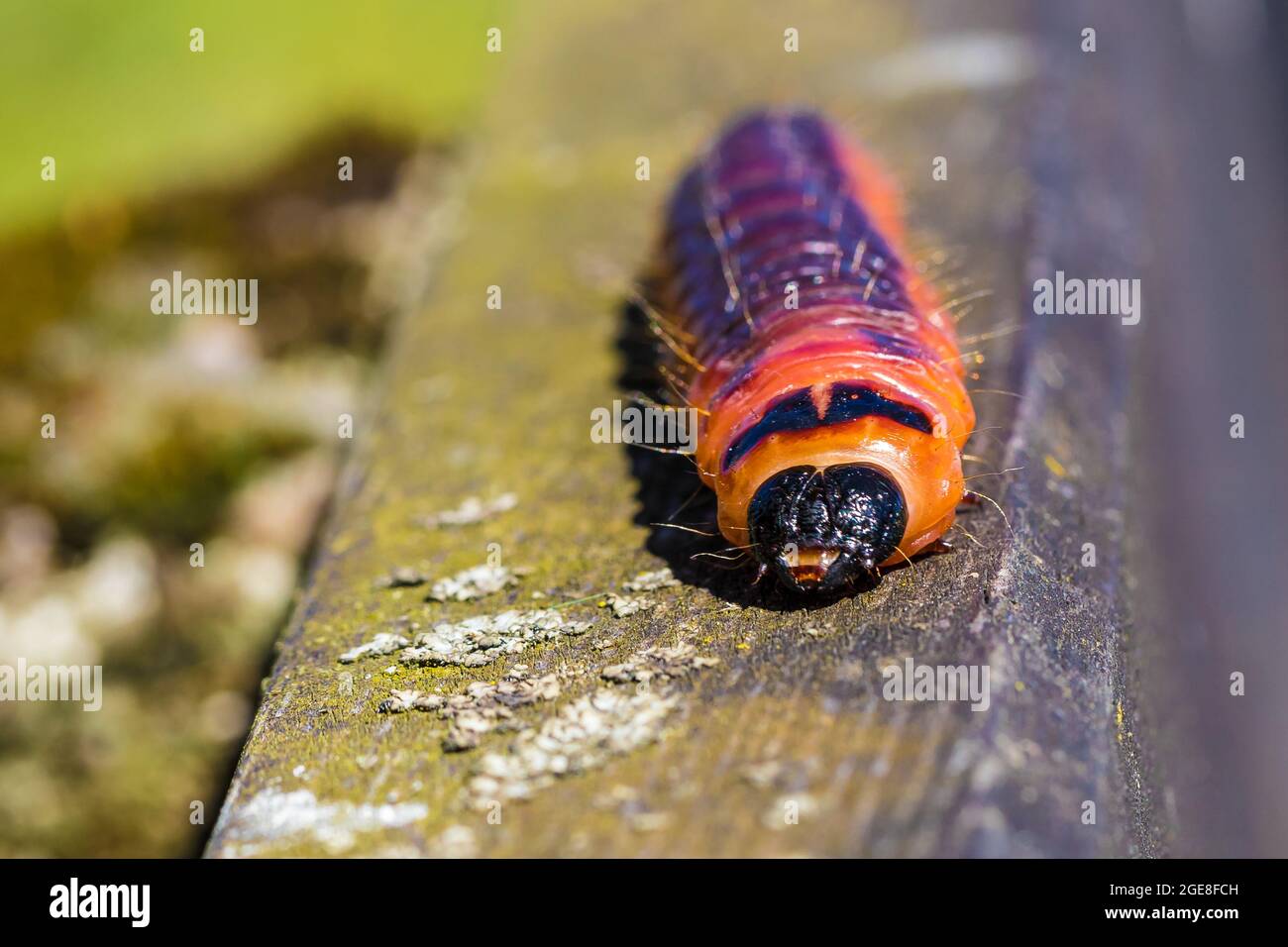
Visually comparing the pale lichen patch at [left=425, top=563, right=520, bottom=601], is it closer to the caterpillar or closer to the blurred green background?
the caterpillar

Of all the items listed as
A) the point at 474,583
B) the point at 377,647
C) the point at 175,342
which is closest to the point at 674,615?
the point at 474,583

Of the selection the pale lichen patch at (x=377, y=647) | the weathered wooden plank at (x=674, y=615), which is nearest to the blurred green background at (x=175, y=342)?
the weathered wooden plank at (x=674, y=615)

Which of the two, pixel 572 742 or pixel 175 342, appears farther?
pixel 175 342

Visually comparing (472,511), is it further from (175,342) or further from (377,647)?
(175,342)

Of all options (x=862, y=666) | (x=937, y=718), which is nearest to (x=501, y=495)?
(x=862, y=666)

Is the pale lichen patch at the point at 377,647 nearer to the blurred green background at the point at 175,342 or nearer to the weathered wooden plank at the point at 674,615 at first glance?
the weathered wooden plank at the point at 674,615

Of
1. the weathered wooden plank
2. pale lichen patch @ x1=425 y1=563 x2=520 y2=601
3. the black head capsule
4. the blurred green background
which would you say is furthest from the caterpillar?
the blurred green background
